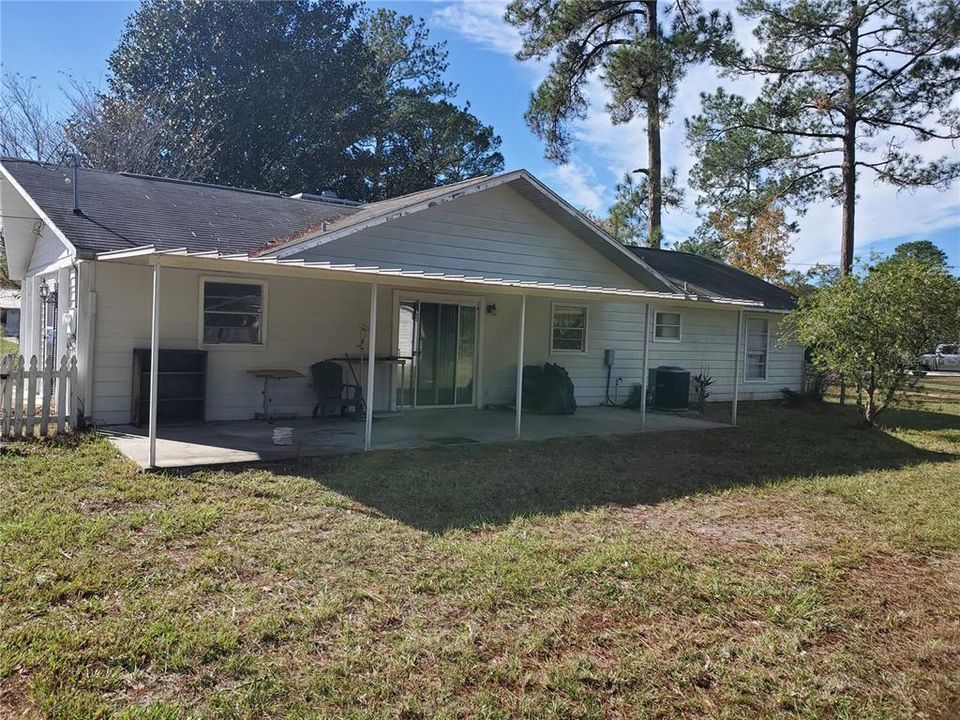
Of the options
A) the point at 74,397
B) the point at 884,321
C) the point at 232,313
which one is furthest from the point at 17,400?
the point at 884,321

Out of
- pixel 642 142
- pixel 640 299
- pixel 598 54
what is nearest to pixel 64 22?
pixel 598 54

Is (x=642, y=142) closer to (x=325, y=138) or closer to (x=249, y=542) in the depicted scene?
(x=325, y=138)

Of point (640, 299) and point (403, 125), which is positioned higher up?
point (403, 125)

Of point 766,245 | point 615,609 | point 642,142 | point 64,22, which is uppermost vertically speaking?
point 64,22

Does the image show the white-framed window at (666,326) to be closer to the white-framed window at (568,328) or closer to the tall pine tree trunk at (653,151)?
the white-framed window at (568,328)

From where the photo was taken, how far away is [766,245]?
88.8 ft

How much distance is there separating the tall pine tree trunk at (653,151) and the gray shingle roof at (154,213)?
39.9 feet

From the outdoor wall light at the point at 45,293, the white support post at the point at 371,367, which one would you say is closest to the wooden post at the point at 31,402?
the outdoor wall light at the point at 45,293

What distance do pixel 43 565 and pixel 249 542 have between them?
1.23 meters

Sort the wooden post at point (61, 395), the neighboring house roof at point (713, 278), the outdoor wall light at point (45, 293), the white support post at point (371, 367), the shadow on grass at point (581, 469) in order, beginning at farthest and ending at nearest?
the neighboring house roof at point (713, 278), the outdoor wall light at point (45, 293), the wooden post at point (61, 395), the white support post at point (371, 367), the shadow on grass at point (581, 469)

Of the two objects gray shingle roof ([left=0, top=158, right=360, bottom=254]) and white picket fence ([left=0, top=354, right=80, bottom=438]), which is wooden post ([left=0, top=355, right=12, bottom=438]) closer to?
white picket fence ([left=0, top=354, right=80, bottom=438])

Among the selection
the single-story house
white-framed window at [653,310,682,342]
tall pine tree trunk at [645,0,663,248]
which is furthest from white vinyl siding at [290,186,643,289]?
tall pine tree trunk at [645,0,663,248]

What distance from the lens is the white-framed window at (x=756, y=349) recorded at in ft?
54.5

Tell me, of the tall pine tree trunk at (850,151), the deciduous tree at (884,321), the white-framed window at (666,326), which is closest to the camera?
the deciduous tree at (884,321)
